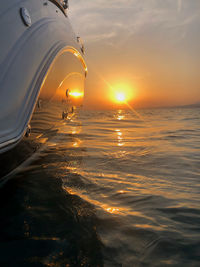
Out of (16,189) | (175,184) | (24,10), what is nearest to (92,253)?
(16,189)

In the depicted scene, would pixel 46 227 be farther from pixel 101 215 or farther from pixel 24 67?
pixel 24 67

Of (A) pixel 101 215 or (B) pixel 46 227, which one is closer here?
(B) pixel 46 227

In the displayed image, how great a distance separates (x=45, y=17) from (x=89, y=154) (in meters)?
1.28

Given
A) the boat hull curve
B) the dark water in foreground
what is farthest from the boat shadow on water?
the boat hull curve

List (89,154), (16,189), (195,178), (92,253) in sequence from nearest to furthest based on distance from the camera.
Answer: (92,253) → (16,189) → (195,178) → (89,154)

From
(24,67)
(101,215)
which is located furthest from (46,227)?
(24,67)

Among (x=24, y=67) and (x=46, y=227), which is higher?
(x=24, y=67)

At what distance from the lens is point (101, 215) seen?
1040mm

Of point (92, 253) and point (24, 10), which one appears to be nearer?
point (92, 253)

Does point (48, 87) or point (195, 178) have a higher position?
point (48, 87)

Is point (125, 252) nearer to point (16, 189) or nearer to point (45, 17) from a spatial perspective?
point (16, 189)

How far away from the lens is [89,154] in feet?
7.48

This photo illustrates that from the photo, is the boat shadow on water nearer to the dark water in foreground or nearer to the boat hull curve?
the dark water in foreground

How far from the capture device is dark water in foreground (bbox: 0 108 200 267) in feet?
2.54
